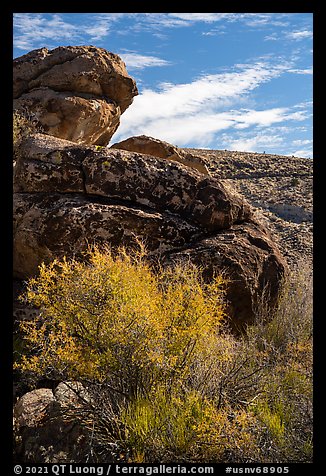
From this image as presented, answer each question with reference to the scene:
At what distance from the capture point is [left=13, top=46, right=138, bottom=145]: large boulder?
13.0 m

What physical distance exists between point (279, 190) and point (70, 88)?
1295 centimetres

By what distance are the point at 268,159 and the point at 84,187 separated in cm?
2569

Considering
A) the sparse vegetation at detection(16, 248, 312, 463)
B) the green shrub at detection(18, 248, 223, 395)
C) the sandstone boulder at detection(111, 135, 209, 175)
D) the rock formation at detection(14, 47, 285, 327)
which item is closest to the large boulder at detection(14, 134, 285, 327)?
the rock formation at detection(14, 47, 285, 327)

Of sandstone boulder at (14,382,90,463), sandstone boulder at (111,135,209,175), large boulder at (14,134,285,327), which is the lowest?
sandstone boulder at (14,382,90,463)

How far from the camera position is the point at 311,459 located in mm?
4680

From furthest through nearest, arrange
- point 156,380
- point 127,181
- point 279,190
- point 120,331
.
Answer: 1. point 279,190
2. point 127,181
3. point 156,380
4. point 120,331

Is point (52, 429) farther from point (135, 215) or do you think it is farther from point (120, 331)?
point (135, 215)

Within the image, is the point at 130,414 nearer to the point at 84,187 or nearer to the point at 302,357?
the point at 302,357

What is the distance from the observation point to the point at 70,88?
13.4 meters

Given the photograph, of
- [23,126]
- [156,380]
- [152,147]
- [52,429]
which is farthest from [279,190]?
[52,429]

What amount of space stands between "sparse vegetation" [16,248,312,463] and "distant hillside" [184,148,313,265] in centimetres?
834

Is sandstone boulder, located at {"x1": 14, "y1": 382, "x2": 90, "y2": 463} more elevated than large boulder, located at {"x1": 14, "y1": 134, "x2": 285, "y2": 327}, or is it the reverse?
large boulder, located at {"x1": 14, "y1": 134, "x2": 285, "y2": 327}

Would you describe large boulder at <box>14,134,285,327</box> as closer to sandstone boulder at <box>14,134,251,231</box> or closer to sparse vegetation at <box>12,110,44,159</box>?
sandstone boulder at <box>14,134,251,231</box>

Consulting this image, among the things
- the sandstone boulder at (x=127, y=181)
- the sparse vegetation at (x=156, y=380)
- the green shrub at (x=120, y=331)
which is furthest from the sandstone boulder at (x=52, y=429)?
the sandstone boulder at (x=127, y=181)
